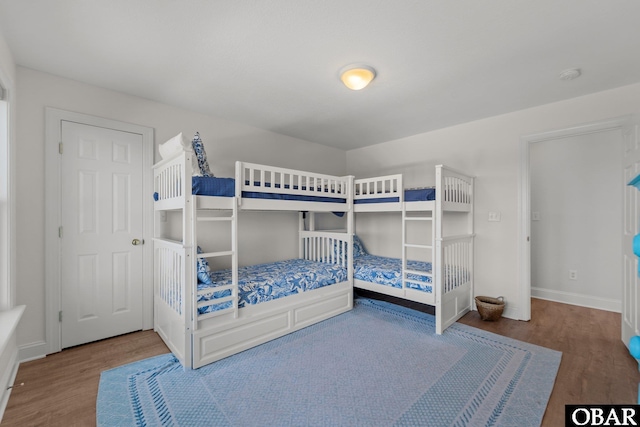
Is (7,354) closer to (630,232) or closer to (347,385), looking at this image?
(347,385)

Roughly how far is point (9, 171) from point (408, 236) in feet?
13.4

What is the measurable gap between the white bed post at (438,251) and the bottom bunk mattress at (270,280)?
1.05m

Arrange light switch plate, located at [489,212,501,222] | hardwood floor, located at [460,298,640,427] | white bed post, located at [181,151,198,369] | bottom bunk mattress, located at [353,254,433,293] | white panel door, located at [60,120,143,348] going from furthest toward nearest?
light switch plate, located at [489,212,501,222], bottom bunk mattress, located at [353,254,433,293], white panel door, located at [60,120,143,348], white bed post, located at [181,151,198,369], hardwood floor, located at [460,298,640,427]

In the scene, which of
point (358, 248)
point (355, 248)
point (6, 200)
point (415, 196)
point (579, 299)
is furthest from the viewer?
point (358, 248)

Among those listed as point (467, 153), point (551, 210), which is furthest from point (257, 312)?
point (551, 210)

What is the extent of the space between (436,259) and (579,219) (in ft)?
8.04

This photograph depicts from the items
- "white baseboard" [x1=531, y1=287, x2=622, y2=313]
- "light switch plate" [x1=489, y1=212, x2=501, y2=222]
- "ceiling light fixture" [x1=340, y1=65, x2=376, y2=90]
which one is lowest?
"white baseboard" [x1=531, y1=287, x2=622, y2=313]

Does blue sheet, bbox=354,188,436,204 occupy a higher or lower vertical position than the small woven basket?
higher

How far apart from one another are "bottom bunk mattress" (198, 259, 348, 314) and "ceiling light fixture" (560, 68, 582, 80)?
276 centimetres

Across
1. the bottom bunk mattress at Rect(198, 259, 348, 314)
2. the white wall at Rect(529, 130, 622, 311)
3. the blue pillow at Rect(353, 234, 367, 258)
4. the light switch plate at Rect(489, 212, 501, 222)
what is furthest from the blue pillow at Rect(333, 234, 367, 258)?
the white wall at Rect(529, 130, 622, 311)

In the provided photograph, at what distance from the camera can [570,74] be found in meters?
2.29

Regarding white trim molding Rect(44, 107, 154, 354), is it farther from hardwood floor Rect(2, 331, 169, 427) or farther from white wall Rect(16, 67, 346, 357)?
hardwood floor Rect(2, 331, 169, 427)

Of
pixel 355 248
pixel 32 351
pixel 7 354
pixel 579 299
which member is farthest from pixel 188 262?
pixel 579 299

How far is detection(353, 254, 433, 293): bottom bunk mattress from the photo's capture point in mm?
2973
